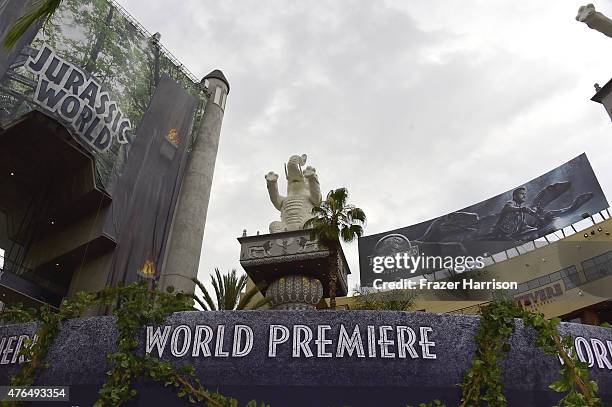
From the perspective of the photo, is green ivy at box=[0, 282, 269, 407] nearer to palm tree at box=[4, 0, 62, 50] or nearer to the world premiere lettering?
the world premiere lettering

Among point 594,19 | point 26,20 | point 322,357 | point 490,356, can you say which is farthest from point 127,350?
point 594,19

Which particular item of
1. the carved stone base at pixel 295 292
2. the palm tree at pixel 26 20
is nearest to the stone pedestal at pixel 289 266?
the carved stone base at pixel 295 292

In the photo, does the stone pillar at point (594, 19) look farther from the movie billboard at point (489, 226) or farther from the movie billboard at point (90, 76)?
the movie billboard at point (489, 226)

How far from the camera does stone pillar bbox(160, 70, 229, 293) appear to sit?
90.0 ft

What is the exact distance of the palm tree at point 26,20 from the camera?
22.6ft

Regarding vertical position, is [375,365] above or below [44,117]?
below

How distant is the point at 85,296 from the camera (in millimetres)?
10203

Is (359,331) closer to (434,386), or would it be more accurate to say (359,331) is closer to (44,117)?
(434,386)

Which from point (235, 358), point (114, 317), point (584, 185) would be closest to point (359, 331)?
point (235, 358)

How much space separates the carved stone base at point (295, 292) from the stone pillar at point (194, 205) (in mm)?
9984

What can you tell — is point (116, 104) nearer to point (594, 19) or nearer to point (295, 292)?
point (295, 292)

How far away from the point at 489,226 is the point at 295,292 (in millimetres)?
26743

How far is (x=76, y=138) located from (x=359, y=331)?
1755cm

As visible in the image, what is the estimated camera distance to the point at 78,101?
22.2m
